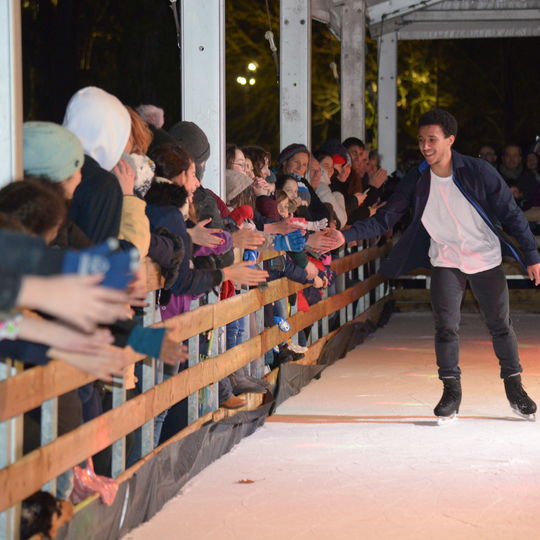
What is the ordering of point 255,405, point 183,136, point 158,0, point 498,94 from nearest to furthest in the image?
point 183,136
point 255,405
point 158,0
point 498,94

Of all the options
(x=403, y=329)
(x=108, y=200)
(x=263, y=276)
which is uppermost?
(x=108, y=200)

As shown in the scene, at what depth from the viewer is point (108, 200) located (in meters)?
4.69

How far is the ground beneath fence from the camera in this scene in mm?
5273

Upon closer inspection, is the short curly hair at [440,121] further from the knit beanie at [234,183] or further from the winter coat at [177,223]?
the winter coat at [177,223]

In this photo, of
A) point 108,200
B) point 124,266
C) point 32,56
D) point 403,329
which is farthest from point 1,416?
point 32,56

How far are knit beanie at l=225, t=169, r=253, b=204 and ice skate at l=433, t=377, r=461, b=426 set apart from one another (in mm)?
1785

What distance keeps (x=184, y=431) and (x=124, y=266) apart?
3.56 metres

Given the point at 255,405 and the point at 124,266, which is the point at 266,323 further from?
the point at 124,266

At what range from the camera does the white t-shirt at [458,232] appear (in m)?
7.80

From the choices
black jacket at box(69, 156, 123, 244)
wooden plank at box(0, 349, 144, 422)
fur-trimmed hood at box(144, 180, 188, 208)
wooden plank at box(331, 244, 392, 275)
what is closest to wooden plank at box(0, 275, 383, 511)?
wooden plank at box(0, 349, 144, 422)

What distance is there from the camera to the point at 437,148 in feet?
25.6

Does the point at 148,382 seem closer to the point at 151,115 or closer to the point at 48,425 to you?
the point at 48,425

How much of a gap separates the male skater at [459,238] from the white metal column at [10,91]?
13.5ft

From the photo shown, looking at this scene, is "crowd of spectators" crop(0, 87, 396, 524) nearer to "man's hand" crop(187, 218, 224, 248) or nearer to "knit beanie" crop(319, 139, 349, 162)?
"man's hand" crop(187, 218, 224, 248)
